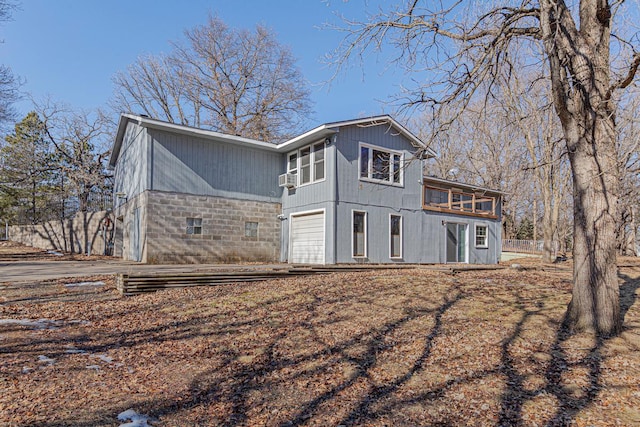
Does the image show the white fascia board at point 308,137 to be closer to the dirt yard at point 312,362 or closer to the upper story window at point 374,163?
the upper story window at point 374,163

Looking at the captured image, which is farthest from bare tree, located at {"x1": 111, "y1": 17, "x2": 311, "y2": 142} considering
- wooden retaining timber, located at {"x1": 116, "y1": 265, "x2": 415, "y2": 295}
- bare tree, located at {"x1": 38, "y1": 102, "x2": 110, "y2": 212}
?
wooden retaining timber, located at {"x1": 116, "y1": 265, "x2": 415, "y2": 295}

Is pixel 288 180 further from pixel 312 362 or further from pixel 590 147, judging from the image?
pixel 312 362

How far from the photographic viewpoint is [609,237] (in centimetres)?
470

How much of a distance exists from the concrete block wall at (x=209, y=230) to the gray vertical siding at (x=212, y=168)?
33 cm

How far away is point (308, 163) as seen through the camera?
1428 cm

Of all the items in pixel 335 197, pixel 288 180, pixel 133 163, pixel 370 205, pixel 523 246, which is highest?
pixel 133 163

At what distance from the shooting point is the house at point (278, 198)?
12.9 meters

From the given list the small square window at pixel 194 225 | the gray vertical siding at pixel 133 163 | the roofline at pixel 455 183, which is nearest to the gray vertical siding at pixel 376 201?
the roofline at pixel 455 183

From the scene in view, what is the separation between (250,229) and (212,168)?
2.75m

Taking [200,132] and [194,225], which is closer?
[200,132]

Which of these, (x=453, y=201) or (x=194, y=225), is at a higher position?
(x=453, y=201)

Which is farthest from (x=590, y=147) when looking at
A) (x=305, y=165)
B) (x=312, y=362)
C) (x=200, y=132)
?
(x=200, y=132)

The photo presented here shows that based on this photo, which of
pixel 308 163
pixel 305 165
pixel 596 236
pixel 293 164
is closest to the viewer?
pixel 596 236

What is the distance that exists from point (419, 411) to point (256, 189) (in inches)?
498
